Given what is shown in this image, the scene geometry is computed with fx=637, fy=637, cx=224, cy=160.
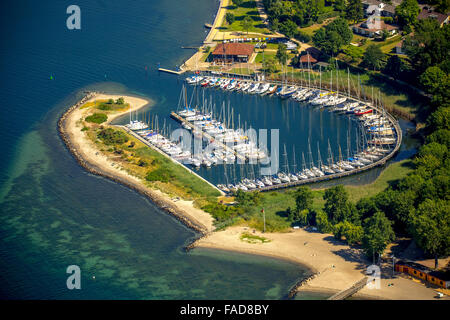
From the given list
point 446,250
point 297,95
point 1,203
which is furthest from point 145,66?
point 446,250

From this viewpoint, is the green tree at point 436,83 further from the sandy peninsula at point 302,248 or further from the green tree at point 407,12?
the sandy peninsula at point 302,248

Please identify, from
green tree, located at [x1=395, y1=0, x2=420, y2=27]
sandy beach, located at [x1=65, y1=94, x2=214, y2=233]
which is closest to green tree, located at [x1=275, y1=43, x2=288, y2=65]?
green tree, located at [x1=395, y1=0, x2=420, y2=27]

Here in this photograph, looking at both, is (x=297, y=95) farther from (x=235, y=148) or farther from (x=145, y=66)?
(x=145, y=66)

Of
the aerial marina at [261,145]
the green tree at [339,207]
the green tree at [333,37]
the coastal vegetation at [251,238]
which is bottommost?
the coastal vegetation at [251,238]

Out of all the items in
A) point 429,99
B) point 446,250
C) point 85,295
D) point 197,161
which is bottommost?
point 85,295
